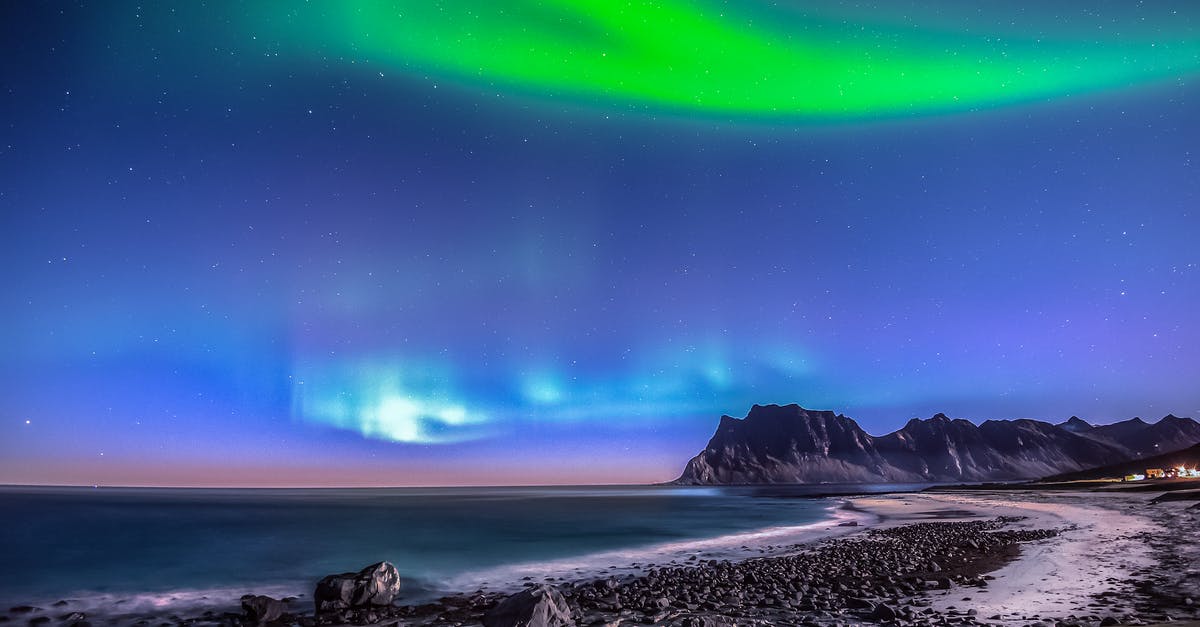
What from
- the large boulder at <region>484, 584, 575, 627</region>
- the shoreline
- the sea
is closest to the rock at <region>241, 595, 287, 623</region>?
the shoreline

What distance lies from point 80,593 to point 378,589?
704 inches

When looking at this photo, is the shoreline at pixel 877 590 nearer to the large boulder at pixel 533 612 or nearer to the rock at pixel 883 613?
the rock at pixel 883 613

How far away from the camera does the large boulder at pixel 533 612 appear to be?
47.5 feet

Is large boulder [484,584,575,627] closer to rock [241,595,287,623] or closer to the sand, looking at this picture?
rock [241,595,287,623]

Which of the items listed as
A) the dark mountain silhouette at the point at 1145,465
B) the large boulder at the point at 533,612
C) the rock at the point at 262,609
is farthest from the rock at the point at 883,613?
the dark mountain silhouette at the point at 1145,465

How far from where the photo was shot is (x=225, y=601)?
23109mm

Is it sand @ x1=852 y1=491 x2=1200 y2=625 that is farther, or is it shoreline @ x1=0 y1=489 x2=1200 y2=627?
shoreline @ x1=0 y1=489 x2=1200 y2=627

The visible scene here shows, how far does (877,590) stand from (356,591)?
16.0m

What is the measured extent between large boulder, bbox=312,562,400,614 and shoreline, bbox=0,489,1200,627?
509mm

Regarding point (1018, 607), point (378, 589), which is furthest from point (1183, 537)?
point (378, 589)

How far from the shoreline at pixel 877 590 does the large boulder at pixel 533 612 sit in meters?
0.95

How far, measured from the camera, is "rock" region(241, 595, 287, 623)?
713 inches

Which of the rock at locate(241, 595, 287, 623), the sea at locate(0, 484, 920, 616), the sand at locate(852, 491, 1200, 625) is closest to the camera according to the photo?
the sand at locate(852, 491, 1200, 625)

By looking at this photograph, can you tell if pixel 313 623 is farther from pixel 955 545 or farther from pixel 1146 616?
pixel 955 545
